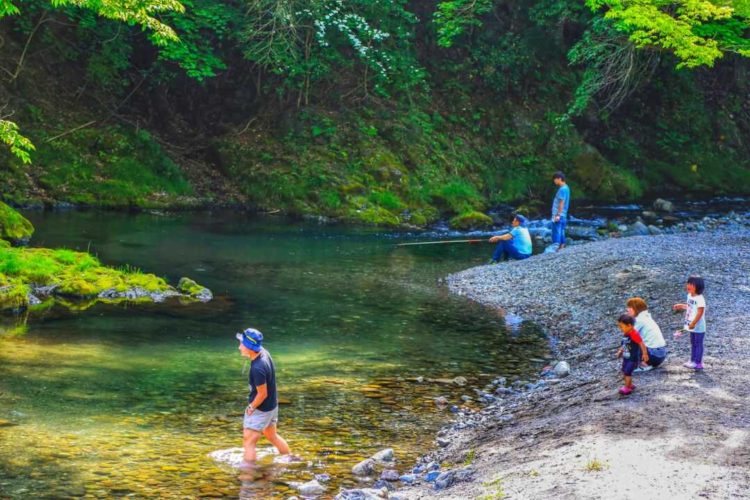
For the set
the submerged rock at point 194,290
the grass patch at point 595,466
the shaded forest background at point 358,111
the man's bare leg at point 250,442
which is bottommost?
the man's bare leg at point 250,442

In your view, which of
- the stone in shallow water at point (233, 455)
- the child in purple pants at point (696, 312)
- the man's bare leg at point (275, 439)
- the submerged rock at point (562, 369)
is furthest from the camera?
the submerged rock at point (562, 369)

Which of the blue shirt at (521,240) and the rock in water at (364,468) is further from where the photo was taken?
the blue shirt at (521,240)

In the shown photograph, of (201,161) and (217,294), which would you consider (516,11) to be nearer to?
(201,161)

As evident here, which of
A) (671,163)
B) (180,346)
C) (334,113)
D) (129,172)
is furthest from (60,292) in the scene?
(671,163)

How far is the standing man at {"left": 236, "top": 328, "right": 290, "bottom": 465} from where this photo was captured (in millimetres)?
10438

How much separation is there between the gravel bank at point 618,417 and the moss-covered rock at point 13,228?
13213 mm

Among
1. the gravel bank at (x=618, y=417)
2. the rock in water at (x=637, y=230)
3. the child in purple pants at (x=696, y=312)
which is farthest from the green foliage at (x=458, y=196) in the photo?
the child in purple pants at (x=696, y=312)

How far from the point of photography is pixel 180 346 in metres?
15.7

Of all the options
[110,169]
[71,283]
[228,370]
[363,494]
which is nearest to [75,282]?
[71,283]

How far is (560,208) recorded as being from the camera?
82.3 ft

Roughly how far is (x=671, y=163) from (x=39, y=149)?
96.9ft

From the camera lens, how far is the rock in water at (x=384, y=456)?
10.6m

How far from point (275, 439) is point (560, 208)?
16333mm

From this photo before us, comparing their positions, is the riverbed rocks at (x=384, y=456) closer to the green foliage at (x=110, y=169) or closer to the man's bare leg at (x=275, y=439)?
the man's bare leg at (x=275, y=439)
